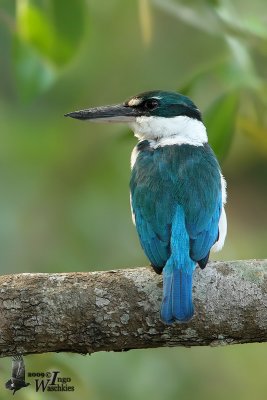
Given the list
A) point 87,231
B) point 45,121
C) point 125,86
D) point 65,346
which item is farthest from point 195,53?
point 65,346

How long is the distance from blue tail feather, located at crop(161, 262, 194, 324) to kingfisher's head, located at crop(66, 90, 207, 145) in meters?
1.05

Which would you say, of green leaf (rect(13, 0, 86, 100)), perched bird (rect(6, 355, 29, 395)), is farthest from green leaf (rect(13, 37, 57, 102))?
perched bird (rect(6, 355, 29, 395))

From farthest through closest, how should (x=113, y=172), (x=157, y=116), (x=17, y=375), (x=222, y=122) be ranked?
1. (x=113, y=172)
2. (x=157, y=116)
3. (x=222, y=122)
4. (x=17, y=375)

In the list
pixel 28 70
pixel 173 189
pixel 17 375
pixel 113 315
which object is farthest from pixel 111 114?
pixel 17 375

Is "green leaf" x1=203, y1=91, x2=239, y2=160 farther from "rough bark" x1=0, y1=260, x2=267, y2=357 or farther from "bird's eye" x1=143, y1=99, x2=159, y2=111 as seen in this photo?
"rough bark" x1=0, y1=260, x2=267, y2=357

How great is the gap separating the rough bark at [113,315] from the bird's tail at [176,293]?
7cm

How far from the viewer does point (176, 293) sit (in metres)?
3.74

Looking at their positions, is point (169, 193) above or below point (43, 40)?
below

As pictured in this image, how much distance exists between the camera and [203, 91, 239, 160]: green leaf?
450 cm

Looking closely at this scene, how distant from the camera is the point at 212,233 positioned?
4.20 m

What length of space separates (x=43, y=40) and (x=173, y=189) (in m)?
0.97

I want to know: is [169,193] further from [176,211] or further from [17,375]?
[17,375]

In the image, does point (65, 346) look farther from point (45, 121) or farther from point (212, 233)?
point (45, 121)

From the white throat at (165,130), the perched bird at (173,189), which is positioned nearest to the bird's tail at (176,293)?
the perched bird at (173,189)
